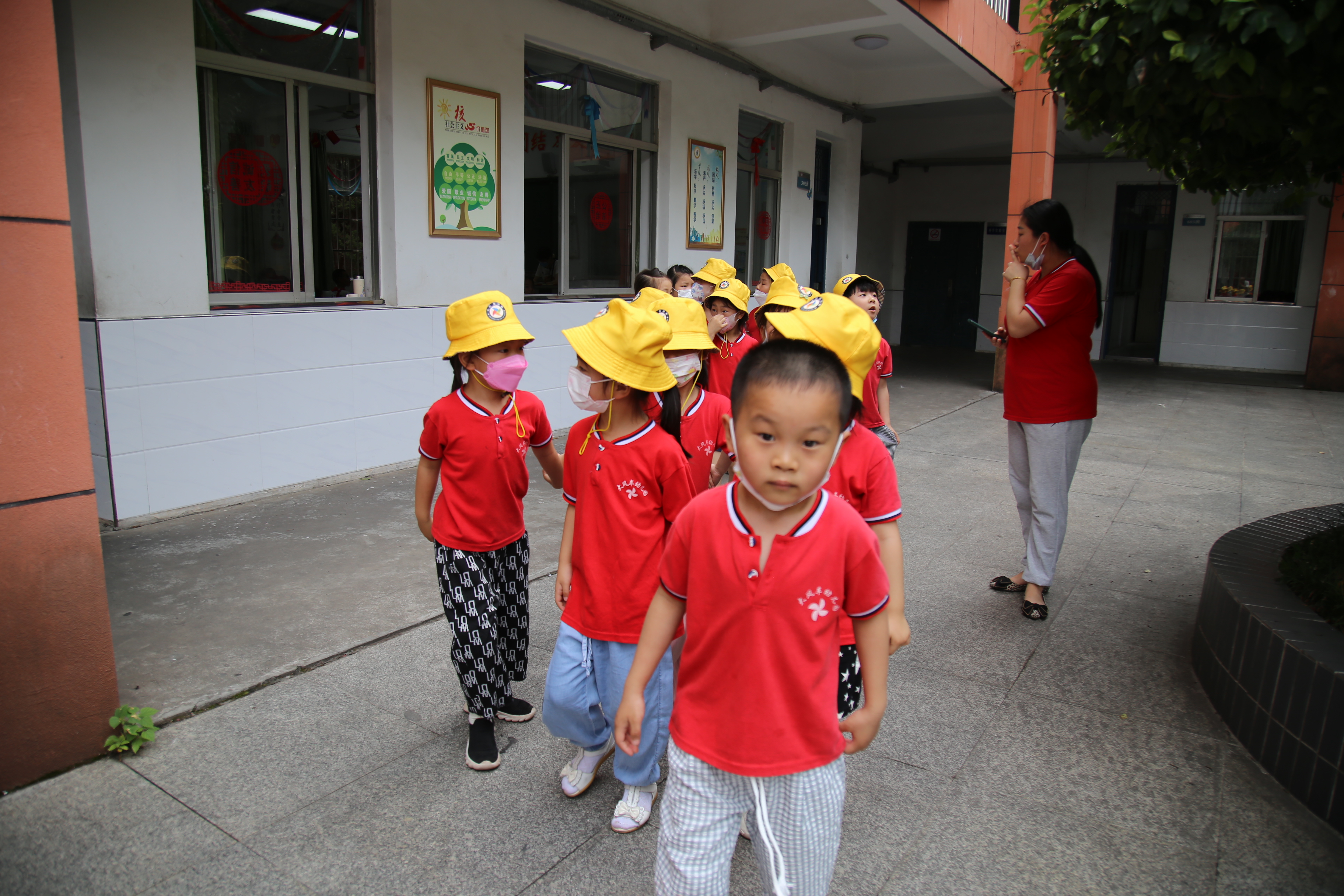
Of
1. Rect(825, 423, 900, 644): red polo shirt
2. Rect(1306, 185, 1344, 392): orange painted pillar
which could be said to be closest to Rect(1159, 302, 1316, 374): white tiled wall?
Rect(1306, 185, 1344, 392): orange painted pillar

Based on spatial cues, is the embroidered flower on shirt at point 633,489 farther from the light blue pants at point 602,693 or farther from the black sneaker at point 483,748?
the black sneaker at point 483,748

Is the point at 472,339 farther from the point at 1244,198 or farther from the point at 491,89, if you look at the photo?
the point at 1244,198

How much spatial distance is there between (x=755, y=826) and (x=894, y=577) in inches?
28.1

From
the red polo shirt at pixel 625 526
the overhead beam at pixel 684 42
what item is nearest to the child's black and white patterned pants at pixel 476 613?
the red polo shirt at pixel 625 526

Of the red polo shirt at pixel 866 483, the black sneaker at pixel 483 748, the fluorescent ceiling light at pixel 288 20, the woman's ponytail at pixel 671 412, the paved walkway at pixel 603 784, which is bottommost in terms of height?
the paved walkway at pixel 603 784

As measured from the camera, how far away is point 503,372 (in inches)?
109

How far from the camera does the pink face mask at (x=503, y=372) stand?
9.04 ft

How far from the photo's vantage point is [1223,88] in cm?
245

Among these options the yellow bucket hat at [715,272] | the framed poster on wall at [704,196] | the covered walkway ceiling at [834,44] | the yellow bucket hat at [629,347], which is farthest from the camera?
the framed poster on wall at [704,196]

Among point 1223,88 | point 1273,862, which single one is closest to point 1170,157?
point 1223,88

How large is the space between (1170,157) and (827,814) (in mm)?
2758

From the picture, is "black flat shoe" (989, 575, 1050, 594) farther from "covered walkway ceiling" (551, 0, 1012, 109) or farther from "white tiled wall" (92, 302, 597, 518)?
"covered walkway ceiling" (551, 0, 1012, 109)

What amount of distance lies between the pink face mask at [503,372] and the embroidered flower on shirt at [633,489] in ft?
1.75

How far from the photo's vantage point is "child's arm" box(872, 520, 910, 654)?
2002 mm
